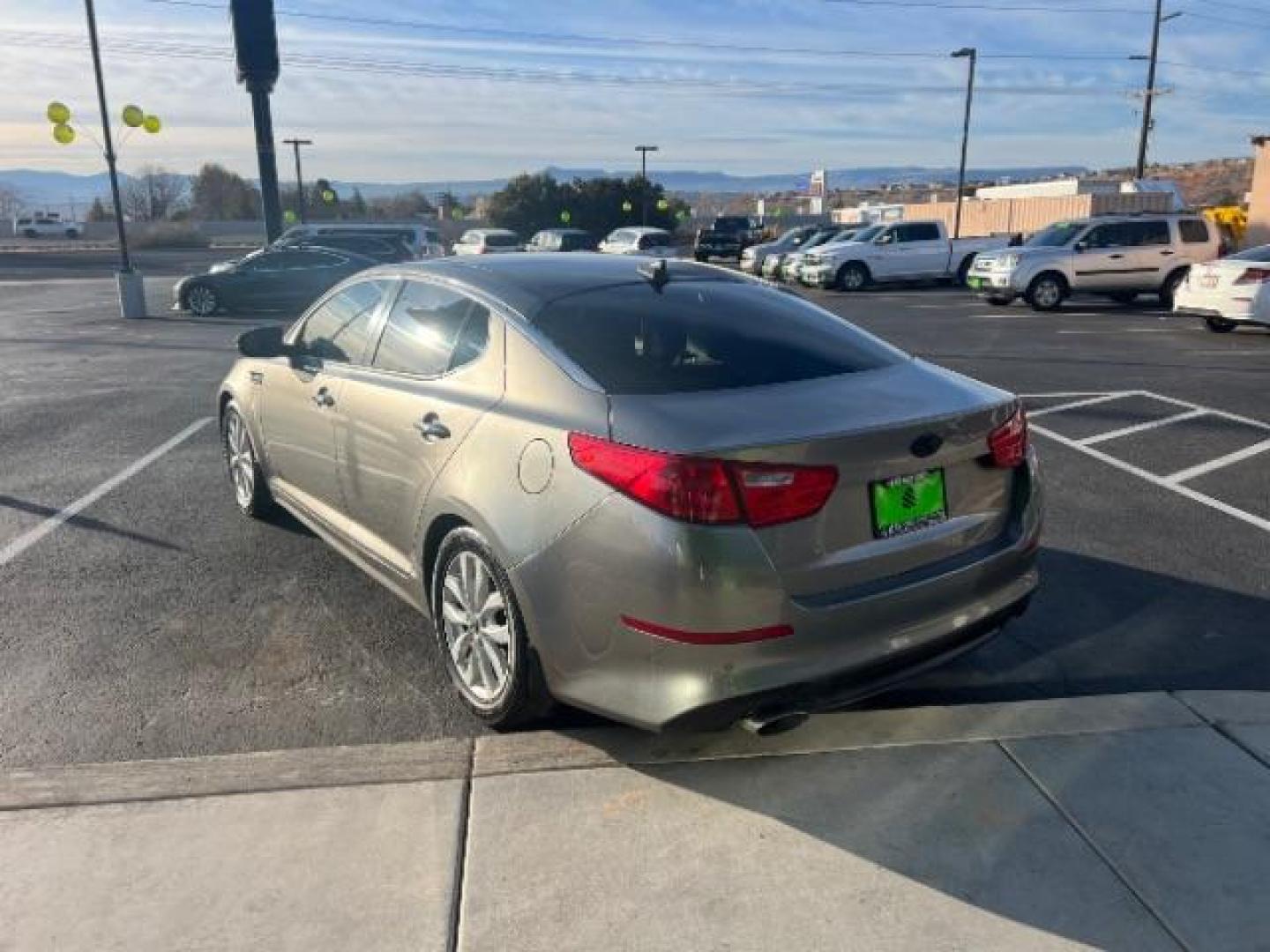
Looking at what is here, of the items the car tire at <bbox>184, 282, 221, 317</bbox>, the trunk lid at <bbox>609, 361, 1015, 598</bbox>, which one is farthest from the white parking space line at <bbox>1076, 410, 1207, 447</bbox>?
the car tire at <bbox>184, 282, 221, 317</bbox>

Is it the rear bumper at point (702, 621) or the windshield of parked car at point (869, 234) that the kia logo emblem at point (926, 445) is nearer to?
the rear bumper at point (702, 621)

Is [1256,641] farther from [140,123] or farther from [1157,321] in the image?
[140,123]

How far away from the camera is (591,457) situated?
295 cm

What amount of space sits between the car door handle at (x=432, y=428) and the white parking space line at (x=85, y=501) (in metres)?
2.91

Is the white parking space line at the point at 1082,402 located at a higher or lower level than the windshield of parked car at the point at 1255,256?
lower

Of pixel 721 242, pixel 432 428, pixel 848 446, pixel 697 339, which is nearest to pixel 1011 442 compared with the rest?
pixel 848 446

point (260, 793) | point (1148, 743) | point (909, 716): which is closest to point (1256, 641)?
point (1148, 743)

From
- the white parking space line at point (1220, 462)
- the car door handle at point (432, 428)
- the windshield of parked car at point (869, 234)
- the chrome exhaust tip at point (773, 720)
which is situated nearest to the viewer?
the chrome exhaust tip at point (773, 720)

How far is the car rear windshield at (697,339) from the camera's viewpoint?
3.32 meters

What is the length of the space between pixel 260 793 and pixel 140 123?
18.9 meters

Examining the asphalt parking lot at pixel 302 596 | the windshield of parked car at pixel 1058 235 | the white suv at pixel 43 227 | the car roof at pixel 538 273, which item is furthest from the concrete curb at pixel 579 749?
the white suv at pixel 43 227

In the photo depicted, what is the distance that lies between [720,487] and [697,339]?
0.97 meters

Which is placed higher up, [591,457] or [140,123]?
[140,123]

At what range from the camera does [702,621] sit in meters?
2.78
